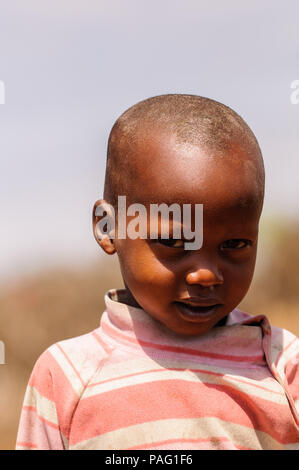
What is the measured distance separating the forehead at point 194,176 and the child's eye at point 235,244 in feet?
0.26

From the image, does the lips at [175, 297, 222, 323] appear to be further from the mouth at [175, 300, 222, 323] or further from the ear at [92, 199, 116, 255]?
the ear at [92, 199, 116, 255]

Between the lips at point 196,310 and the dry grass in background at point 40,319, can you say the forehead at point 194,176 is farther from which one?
the dry grass in background at point 40,319

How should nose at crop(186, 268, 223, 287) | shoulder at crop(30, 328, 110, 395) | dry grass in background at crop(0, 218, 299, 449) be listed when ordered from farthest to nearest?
1. dry grass in background at crop(0, 218, 299, 449)
2. shoulder at crop(30, 328, 110, 395)
3. nose at crop(186, 268, 223, 287)

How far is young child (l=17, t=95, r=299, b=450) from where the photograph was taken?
1.26 m

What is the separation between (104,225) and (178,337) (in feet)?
1.04

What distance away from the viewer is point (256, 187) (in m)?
1.31

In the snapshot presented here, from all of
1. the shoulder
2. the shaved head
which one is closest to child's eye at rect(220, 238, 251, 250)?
the shaved head

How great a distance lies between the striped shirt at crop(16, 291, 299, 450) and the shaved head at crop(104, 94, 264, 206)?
321 millimetres

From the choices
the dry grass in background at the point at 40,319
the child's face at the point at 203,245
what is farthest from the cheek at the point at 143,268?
the dry grass in background at the point at 40,319

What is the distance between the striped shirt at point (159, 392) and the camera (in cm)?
131

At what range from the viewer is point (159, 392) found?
1.34 metres
